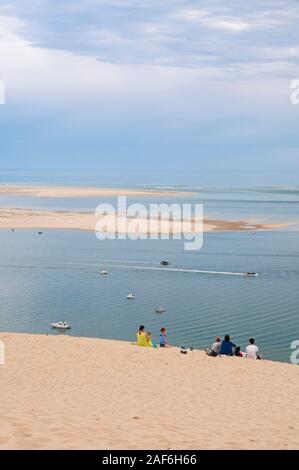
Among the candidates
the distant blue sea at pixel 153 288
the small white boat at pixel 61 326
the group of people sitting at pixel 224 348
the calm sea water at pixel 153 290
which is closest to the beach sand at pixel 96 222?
the distant blue sea at pixel 153 288

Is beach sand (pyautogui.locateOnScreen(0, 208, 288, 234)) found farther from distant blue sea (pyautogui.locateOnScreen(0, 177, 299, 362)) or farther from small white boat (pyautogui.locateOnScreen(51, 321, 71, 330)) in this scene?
small white boat (pyautogui.locateOnScreen(51, 321, 71, 330))

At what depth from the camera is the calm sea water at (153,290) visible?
105 ft

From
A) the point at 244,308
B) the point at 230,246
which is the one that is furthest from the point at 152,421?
the point at 230,246

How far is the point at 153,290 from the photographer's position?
138ft

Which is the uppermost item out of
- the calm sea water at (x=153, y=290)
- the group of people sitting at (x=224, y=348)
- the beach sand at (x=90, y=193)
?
the beach sand at (x=90, y=193)

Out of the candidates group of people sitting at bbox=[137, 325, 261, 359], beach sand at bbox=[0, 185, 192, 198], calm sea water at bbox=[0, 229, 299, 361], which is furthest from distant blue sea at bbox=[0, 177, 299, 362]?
beach sand at bbox=[0, 185, 192, 198]

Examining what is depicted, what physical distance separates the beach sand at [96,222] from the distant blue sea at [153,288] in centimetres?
629

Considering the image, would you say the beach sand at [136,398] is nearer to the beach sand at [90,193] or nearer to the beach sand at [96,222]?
the beach sand at [96,222]

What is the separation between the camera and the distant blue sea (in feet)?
105

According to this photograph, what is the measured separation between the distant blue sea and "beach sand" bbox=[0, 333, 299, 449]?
6334mm

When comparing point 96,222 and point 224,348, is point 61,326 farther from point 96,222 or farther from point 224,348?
point 96,222

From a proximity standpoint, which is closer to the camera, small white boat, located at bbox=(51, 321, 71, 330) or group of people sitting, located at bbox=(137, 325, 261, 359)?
group of people sitting, located at bbox=(137, 325, 261, 359)

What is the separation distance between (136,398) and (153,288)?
2581 cm

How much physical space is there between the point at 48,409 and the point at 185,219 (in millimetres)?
74211
